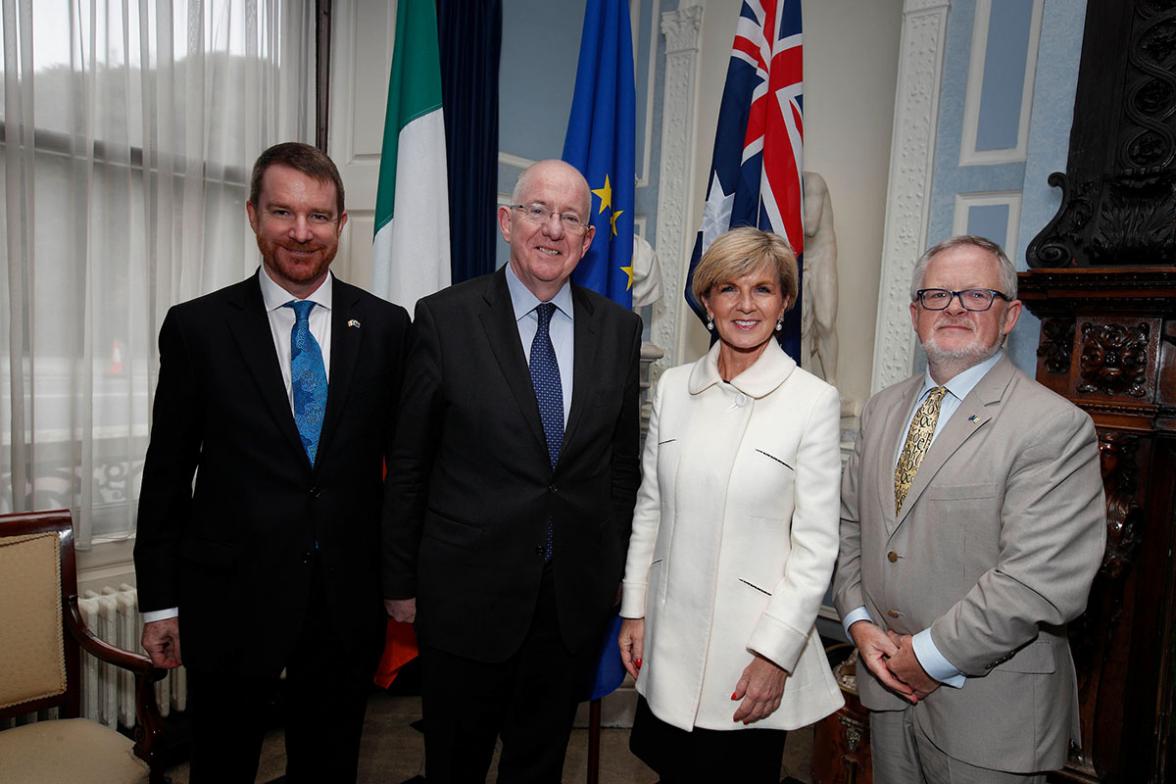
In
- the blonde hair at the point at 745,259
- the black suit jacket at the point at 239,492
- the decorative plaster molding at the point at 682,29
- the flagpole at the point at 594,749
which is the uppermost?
the decorative plaster molding at the point at 682,29

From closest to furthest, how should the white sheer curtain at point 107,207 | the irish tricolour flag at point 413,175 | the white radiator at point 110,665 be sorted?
the white sheer curtain at point 107,207, the white radiator at point 110,665, the irish tricolour flag at point 413,175

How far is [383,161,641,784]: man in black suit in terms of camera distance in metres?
1.44

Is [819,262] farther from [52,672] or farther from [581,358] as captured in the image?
[52,672]

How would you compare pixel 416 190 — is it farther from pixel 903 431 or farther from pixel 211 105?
pixel 903 431

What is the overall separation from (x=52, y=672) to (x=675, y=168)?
144 inches

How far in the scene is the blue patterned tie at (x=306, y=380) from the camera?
4.86ft

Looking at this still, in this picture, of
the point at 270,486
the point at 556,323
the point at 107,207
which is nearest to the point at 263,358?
the point at 270,486

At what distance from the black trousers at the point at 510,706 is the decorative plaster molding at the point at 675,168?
9.16 ft

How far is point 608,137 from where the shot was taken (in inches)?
99.5

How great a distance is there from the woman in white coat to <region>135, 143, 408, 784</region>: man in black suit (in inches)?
24.7

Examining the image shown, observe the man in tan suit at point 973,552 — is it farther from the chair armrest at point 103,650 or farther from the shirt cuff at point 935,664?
the chair armrest at point 103,650

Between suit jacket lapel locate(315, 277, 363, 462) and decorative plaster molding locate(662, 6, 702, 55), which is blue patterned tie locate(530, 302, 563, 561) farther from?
decorative plaster molding locate(662, 6, 702, 55)

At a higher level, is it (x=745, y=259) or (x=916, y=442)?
(x=745, y=259)

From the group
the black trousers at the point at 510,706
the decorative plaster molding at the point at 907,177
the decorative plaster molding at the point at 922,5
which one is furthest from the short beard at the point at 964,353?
the decorative plaster molding at the point at 922,5
